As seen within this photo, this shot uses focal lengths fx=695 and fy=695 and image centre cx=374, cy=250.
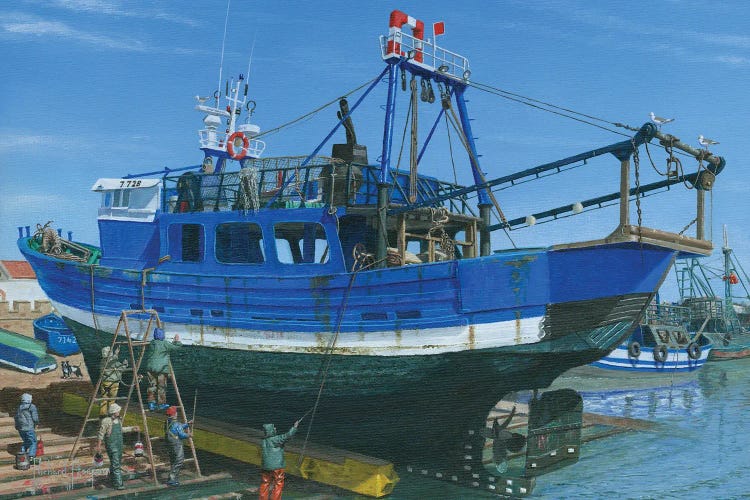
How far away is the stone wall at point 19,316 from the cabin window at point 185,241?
22.2m

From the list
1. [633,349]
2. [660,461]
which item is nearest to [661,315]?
[633,349]

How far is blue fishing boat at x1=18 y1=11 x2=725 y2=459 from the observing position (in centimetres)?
1052

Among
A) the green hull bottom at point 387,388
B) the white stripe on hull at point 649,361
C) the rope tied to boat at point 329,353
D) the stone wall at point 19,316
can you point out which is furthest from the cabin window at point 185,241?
the stone wall at point 19,316

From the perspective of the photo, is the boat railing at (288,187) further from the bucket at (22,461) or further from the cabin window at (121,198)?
the bucket at (22,461)

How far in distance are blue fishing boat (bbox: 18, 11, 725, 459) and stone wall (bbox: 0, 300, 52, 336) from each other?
19.0 m

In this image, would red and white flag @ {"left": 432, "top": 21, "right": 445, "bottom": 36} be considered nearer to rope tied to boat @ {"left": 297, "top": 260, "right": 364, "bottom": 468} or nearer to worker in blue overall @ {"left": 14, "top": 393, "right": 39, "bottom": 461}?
rope tied to boat @ {"left": 297, "top": 260, "right": 364, "bottom": 468}

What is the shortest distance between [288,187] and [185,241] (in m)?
2.49

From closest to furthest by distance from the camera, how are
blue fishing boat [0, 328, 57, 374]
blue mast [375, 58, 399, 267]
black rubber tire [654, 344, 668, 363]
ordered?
1. blue mast [375, 58, 399, 267]
2. blue fishing boat [0, 328, 57, 374]
3. black rubber tire [654, 344, 668, 363]

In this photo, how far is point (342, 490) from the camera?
11.4 meters

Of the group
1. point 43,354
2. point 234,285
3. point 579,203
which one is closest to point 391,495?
point 234,285

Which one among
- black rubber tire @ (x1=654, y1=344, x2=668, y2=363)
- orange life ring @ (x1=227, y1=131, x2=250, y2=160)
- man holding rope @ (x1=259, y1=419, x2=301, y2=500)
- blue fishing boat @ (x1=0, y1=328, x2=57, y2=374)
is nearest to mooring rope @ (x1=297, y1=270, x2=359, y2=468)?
man holding rope @ (x1=259, y1=419, x2=301, y2=500)

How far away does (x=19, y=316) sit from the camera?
107 ft

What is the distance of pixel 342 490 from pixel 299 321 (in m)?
2.88

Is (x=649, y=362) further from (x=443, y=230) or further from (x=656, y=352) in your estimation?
(x=443, y=230)
